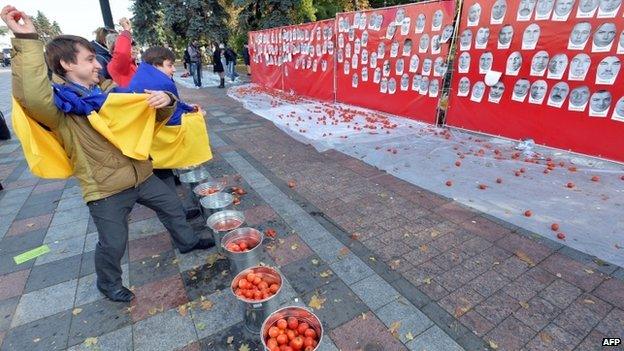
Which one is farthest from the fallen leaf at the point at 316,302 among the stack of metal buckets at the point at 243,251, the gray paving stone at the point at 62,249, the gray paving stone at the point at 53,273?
the gray paving stone at the point at 62,249

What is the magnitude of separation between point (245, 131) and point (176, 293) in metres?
6.30

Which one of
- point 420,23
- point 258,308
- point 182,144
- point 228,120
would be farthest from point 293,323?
point 228,120

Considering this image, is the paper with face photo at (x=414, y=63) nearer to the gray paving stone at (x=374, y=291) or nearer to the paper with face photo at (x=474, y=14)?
the paper with face photo at (x=474, y=14)

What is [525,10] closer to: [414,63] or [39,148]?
[414,63]

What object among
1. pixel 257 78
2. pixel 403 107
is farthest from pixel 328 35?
pixel 257 78

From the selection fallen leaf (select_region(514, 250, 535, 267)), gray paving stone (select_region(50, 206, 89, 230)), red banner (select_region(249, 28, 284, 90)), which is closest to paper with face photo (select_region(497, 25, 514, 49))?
fallen leaf (select_region(514, 250, 535, 267))

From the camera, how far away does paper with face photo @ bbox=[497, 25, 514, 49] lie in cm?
623

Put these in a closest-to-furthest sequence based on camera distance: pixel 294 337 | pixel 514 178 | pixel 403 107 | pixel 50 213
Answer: pixel 294 337
pixel 50 213
pixel 514 178
pixel 403 107

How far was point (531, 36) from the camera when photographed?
19.5 feet

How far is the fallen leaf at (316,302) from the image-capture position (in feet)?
9.72

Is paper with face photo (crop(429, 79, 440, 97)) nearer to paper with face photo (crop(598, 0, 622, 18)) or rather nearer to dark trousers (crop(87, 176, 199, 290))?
paper with face photo (crop(598, 0, 622, 18))

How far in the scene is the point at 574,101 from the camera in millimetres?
5680

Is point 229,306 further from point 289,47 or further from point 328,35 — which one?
point 289,47

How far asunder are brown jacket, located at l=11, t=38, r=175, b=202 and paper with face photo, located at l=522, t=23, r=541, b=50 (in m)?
6.41
